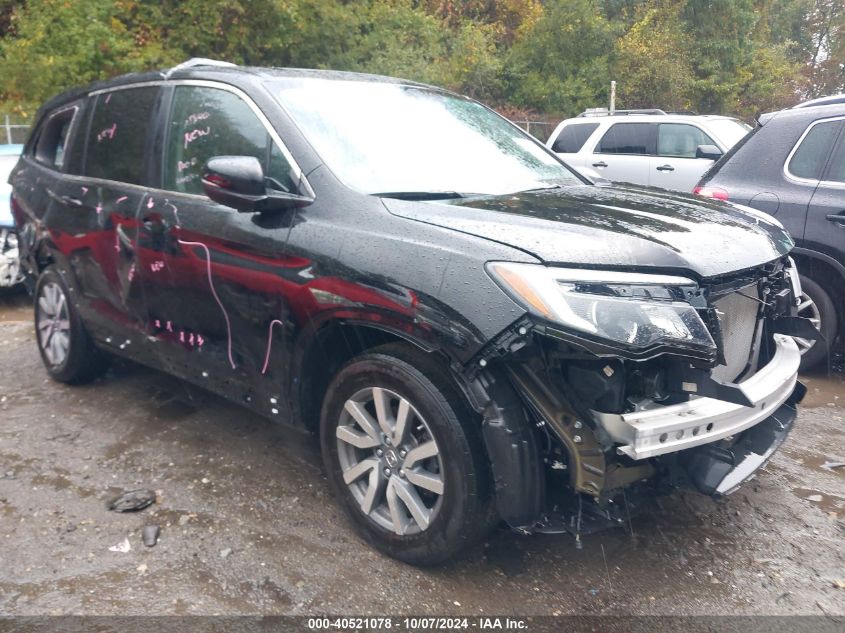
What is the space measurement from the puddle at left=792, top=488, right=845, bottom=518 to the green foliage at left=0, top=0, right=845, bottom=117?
1478cm

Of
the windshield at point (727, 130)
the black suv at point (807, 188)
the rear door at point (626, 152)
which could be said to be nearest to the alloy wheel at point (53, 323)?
the black suv at point (807, 188)

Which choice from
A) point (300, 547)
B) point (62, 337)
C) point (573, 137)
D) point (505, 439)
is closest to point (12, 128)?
point (573, 137)

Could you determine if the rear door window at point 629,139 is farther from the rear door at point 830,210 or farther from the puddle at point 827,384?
the puddle at point 827,384

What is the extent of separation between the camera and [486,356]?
2.68 metres

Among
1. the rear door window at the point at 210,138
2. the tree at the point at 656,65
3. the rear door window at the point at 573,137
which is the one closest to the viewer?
the rear door window at the point at 210,138

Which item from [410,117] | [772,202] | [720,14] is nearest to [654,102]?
[720,14]

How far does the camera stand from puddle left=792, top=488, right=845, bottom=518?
12.2 ft

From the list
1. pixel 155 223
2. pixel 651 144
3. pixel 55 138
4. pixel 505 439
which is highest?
pixel 55 138

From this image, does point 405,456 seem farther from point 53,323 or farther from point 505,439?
point 53,323

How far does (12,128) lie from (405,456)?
1752 centimetres

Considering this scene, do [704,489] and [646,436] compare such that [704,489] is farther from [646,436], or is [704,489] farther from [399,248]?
[399,248]

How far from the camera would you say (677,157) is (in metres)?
11.0

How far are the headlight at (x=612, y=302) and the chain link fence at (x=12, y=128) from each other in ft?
57.9

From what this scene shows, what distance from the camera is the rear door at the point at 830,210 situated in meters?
5.28
